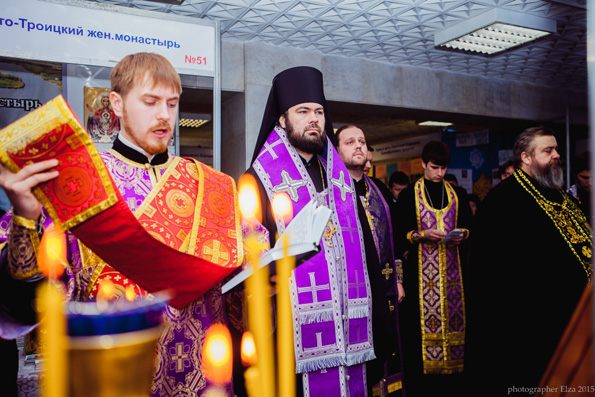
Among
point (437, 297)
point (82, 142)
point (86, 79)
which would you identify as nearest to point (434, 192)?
point (437, 297)

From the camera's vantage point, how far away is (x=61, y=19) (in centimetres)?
244

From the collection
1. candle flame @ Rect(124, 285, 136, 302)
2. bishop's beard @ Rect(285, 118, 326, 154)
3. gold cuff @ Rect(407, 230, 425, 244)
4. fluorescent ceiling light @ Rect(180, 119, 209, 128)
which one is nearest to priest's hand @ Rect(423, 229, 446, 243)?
gold cuff @ Rect(407, 230, 425, 244)

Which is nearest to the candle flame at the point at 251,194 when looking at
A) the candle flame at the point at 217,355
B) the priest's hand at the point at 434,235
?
the candle flame at the point at 217,355

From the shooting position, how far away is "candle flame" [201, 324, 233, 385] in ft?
4.67

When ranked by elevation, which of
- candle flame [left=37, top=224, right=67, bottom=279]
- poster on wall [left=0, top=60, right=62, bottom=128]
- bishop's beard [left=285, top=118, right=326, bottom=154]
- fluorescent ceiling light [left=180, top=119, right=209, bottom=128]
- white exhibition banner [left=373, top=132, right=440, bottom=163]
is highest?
fluorescent ceiling light [left=180, top=119, right=209, bottom=128]

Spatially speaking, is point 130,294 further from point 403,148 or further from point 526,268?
point 403,148

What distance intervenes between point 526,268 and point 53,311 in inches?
125

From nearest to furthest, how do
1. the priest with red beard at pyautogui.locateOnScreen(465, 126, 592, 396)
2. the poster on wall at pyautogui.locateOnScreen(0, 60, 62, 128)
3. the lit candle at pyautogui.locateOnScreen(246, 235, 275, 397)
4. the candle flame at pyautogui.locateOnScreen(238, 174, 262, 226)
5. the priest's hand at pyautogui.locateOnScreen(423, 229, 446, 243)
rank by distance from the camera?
the lit candle at pyautogui.locateOnScreen(246, 235, 275, 397) < the candle flame at pyautogui.locateOnScreen(238, 174, 262, 226) < the poster on wall at pyautogui.locateOnScreen(0, 60, 62, 128) < the priest with red beard at pyautogui.locateOnScreen(465, 126, 592, 396) < the priest's hand at pyautogui.locateOnScreen(423, 229, 446, 243)

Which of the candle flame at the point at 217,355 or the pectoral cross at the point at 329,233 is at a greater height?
the pectoral cross at the point at 329,233

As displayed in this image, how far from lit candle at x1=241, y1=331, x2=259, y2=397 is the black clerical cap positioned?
1.06 metres

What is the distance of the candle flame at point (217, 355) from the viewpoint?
142cm

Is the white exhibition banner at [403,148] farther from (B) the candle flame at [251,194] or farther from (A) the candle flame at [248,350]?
(A) the candle flame at [248,350]

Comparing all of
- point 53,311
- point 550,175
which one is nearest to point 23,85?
point 53,311

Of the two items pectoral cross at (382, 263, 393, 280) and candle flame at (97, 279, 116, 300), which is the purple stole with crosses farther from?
pectoral cross at (382, 263, 393, 280)
